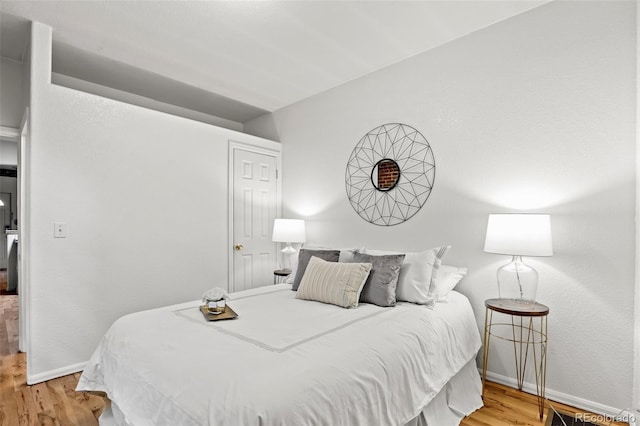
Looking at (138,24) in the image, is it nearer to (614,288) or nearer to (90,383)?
(90,383)

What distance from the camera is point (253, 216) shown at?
4.04 metres

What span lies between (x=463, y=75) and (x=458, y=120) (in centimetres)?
36

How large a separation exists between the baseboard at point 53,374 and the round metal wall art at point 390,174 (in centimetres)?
275

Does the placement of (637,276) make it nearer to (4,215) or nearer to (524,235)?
(524,235)

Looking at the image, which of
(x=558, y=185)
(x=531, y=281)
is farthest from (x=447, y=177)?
(x=531, y=281)

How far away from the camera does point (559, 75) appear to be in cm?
229

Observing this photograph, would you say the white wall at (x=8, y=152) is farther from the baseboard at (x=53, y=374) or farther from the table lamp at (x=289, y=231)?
the table lamp at (x=289, y=231)

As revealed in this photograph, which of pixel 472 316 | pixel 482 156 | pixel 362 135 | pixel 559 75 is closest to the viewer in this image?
pixel 559 75

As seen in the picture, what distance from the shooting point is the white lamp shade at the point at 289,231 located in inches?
146

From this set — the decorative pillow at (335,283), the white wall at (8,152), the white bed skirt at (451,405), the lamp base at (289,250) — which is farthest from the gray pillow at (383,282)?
the white wall at (8,152)

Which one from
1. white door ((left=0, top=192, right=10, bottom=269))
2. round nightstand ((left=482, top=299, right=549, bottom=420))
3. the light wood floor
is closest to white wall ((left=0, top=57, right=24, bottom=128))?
the light wood floor

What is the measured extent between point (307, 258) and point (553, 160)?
195cm

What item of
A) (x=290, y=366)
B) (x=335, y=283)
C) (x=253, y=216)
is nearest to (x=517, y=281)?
(x=335, y=283)

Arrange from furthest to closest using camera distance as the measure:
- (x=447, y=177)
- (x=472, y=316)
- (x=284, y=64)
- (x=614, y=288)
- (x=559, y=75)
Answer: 1. (x=284, y=64)
2. (x=447, y=177)
3. (x=472, y=316)
4. (x=559, y=75)
5. (x=614, y=288)
